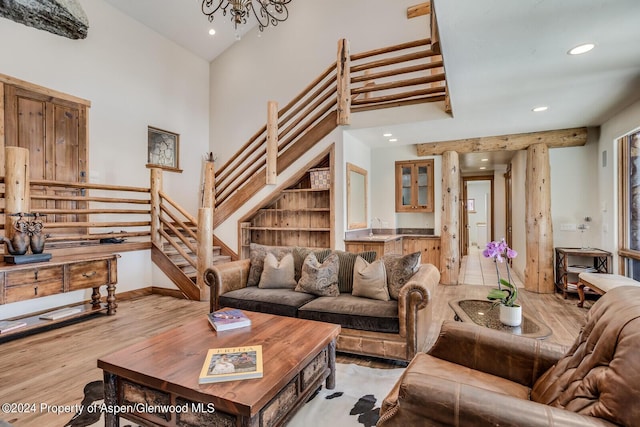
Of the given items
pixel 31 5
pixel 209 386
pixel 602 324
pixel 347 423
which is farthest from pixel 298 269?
pixel 31 5

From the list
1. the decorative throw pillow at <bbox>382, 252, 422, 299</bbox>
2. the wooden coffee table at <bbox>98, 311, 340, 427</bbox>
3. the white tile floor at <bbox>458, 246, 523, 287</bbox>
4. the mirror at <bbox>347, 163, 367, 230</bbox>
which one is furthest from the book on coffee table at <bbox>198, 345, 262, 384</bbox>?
the white tile floor at <bbox>458, 246, 523, 287</bbox>

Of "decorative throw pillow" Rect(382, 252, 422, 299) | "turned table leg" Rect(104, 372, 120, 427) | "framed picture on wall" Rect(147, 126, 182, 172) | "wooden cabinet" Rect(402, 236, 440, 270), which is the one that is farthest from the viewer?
"framed picture on wall" Rect(147, 126, 182, 172)

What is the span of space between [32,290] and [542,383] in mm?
4247

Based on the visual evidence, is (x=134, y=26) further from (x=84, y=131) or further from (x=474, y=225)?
(x=474, y=225)

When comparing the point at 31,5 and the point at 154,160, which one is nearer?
the point at 31,5

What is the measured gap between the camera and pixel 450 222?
5.69 meters

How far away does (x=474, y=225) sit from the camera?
13359 mm

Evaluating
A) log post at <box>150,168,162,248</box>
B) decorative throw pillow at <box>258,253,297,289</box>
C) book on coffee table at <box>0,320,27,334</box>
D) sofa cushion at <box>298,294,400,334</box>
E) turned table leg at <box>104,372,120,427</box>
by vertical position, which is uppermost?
log post at <box>150,168,162,248</box>

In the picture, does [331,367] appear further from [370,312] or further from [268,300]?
[268,300]

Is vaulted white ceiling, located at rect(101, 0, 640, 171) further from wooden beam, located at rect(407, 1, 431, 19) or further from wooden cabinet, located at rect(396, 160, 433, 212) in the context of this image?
wooden beam, located at rect(407, 1, 431, 19)

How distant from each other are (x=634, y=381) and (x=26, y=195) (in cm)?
508

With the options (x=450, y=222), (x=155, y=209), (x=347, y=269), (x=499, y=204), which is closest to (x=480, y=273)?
(x=450, y=222)

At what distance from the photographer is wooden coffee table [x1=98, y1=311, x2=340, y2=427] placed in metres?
1.46

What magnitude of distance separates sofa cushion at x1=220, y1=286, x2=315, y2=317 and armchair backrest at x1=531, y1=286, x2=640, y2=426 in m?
1.95
